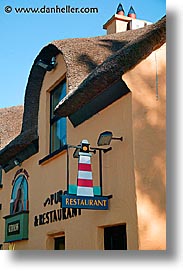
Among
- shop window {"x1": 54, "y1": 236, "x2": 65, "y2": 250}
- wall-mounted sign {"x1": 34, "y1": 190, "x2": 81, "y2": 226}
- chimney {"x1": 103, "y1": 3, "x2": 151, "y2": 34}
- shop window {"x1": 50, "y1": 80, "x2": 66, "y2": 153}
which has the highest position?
chimney {"x1": 103, "y1": 3, "x2": 151, "y2": 34}

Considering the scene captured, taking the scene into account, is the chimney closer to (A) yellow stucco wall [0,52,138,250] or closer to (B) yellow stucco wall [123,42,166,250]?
(A) yellow stucco wall [0,52,138,250]

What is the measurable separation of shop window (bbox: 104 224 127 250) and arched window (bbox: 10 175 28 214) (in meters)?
1.84

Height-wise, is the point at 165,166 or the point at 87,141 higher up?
the point at 87,141

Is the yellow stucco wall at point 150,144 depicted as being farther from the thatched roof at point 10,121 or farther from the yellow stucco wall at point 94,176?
the thatched roof at point 10,121

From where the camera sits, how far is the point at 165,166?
3.62 m

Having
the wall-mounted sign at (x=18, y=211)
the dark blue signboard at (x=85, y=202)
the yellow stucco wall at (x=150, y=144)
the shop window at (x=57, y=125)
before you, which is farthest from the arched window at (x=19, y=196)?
the yellow stucco wall at (x=150, y=144)

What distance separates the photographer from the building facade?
3637 millimetres

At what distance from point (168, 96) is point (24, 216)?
2588mm

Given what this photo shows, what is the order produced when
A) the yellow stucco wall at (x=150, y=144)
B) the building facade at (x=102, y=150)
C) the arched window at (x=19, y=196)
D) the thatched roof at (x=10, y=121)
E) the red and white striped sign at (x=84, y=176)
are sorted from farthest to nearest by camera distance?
1. the thatched roof at (x=10, y=121)
2. the arched window at (x=19, y=196)
3. the red and white striped sign at (x=84, y=176)
4. the building facade at (x=102, y=150)
5. the yellow stucco wall at (x=150, y=144)

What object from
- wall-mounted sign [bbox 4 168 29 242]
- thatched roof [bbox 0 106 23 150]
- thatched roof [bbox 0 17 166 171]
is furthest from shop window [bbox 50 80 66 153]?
thatched roof [bbox 0 106 23 150]

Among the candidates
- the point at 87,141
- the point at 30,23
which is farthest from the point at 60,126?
the point at 30,23

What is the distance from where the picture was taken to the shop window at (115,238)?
12.5 feet

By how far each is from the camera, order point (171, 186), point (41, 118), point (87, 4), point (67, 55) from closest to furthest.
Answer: point (171, 186) → point (87, 4) → point (67, 55) → point (41, 118)

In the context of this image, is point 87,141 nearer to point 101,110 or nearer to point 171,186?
point 101,110
